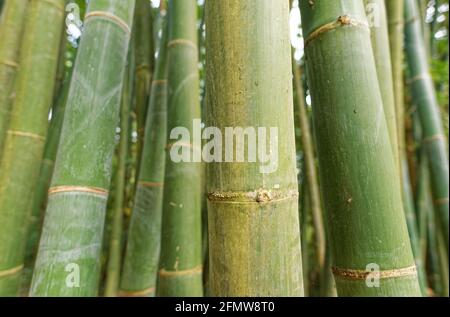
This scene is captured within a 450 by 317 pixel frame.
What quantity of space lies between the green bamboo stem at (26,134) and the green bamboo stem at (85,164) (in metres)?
0.21

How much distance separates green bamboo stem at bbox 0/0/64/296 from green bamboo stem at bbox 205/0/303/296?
1.77 feet

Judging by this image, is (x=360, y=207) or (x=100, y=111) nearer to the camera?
(x=360, y=207)

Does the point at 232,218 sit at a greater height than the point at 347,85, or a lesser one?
lesser

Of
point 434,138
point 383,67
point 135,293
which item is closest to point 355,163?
point 383,67

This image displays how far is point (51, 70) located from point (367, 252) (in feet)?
2.43

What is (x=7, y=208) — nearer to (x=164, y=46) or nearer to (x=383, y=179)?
(x=164, y=46)

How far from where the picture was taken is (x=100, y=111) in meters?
0.57

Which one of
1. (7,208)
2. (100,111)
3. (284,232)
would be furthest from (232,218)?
(7,208)

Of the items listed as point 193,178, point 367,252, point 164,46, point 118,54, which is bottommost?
point 367,252

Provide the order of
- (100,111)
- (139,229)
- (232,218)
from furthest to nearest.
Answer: (139,229) < (100,111) < (232,218)

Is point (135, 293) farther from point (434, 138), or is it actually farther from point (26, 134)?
point (434, 138)

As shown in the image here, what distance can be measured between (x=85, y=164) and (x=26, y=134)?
11.5 inches

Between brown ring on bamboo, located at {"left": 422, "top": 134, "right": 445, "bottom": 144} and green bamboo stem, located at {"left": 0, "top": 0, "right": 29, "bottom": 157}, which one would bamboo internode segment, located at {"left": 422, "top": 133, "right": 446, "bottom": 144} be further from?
green bamboo stem, located at {"left": 0, "top": 0, "right": 29, "bottom": 157}

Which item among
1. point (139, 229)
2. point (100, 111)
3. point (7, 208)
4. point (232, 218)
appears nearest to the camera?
point (232, 218)
